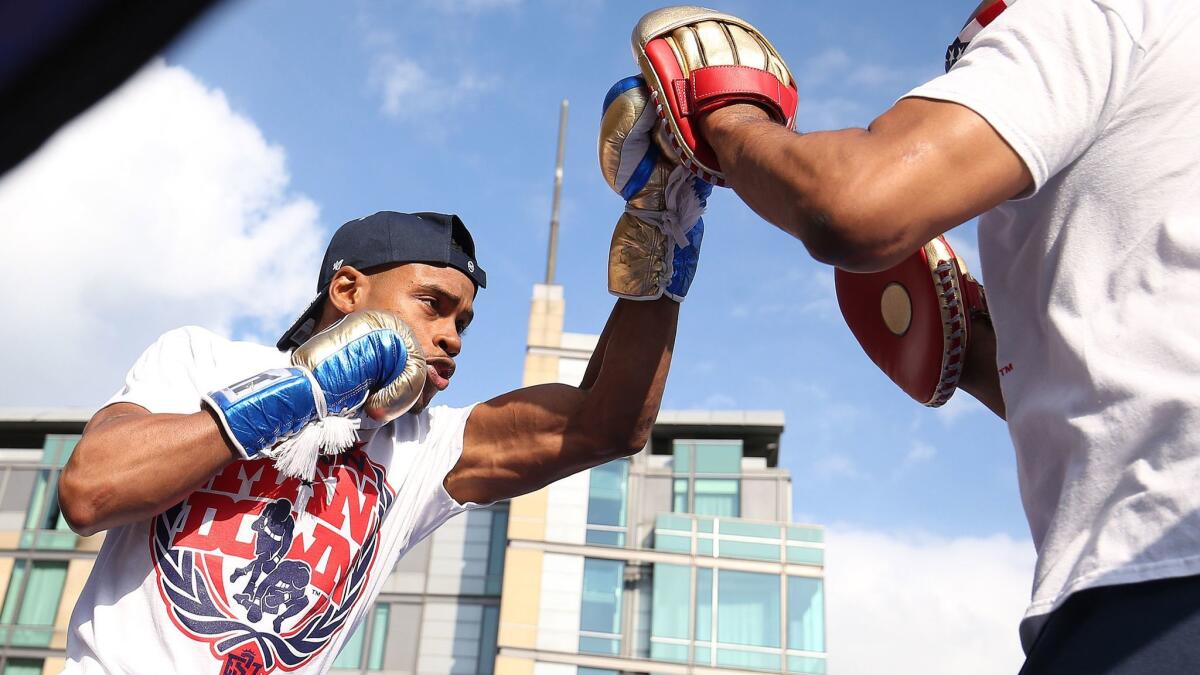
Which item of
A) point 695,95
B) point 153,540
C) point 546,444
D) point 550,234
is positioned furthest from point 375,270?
point 550,234

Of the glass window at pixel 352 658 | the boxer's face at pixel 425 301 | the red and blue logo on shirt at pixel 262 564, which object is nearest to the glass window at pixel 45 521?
the glass window at pixel 352 658

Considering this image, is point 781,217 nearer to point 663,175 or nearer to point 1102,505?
point 1102,505

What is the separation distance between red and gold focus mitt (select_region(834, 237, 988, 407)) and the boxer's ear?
157 cm

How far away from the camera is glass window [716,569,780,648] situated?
22.2 meters

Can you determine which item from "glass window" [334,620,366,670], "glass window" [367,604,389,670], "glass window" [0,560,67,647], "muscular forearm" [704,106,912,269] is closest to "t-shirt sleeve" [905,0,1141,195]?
"muscular forearm" [704,106,912,269]

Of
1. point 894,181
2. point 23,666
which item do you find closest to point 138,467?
point 894,181

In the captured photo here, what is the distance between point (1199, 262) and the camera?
4.55ft

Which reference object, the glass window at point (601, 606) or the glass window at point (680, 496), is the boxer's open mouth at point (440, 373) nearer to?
the glass window at point (601, 606)

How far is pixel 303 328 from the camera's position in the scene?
3.41m

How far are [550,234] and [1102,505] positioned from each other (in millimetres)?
28429

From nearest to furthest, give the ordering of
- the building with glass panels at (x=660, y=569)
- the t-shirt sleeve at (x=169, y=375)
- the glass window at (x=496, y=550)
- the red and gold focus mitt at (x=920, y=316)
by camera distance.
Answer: the red and gold focus mitt at (x=920, y=316), the t-shirt sleeve at (x=169, y=375), the building with glass panels at (x=660, y=569), the glass window at (x=496, y=550)

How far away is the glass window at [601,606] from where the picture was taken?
72.4 ft

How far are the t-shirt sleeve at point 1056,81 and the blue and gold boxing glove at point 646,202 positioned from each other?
1.01m

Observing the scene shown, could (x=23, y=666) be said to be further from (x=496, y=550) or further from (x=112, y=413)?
(x=112, y=413)
